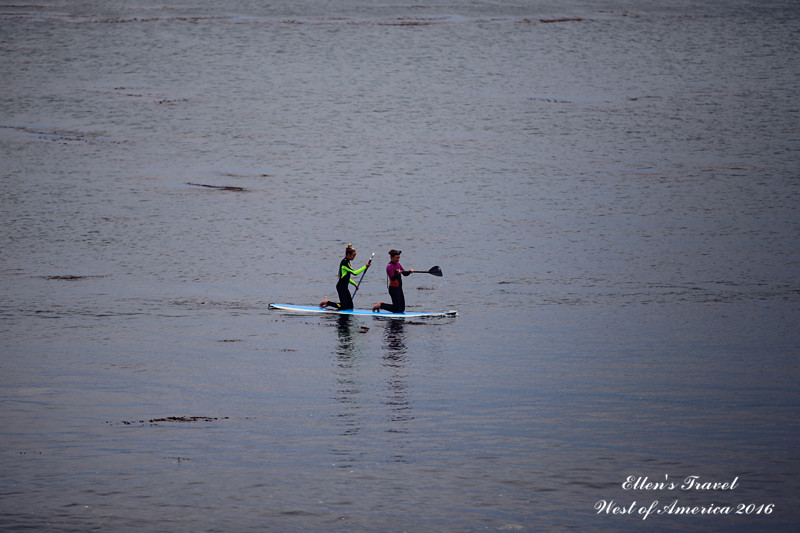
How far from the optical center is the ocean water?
15.6 m

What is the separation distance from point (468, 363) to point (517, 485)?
341 inches

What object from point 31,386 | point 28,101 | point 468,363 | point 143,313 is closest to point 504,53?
point 28,101

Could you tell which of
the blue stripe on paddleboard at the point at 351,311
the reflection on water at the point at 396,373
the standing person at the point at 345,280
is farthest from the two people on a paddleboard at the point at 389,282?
the reflection on water at the point at 396,373

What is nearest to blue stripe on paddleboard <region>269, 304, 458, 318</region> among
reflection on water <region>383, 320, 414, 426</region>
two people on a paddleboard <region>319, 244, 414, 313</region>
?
two people on a paddleboard <region>319, 244, 414, 313</region>

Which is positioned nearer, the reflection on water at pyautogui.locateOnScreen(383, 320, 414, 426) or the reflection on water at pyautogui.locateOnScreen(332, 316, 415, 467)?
the reflection on water at pyautogui.locateOnScreen(332, 316, 415, 467)

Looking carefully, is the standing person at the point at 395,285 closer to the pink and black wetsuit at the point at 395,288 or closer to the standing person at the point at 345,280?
the pink and black wetsuit at the point at 395,288

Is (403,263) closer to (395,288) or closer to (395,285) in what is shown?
(395,288)

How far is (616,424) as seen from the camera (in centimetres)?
1870

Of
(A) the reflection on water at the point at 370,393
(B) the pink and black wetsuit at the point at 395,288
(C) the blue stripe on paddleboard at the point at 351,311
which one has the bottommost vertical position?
(A) the reflection on water at the point at 370,393

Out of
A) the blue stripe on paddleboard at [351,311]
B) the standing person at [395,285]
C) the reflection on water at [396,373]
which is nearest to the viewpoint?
the reflection on water at [396,373]

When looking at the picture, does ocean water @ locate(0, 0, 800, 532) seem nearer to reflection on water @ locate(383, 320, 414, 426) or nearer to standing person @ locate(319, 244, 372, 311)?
reflection on water @ locate(383, 320, 414, 426)

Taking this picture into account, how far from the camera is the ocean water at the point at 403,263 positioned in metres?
15.6

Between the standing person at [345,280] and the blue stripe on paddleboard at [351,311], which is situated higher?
the standing person at [345,280]

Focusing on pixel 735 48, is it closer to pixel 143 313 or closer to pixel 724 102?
pixel 724 102
